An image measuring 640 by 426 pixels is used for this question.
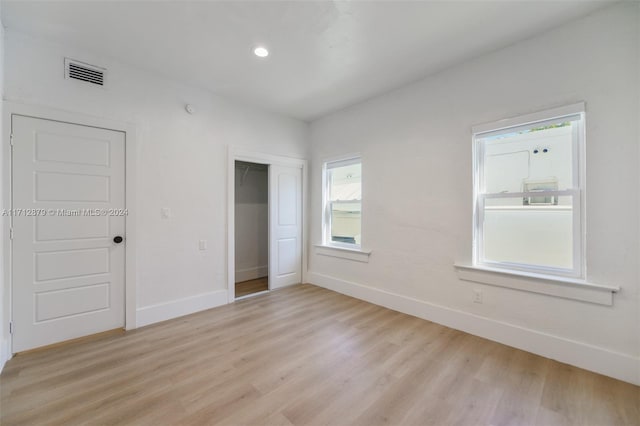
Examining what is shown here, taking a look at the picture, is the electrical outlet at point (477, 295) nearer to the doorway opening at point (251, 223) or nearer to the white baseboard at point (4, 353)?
the doorway opening at point (251, 223)

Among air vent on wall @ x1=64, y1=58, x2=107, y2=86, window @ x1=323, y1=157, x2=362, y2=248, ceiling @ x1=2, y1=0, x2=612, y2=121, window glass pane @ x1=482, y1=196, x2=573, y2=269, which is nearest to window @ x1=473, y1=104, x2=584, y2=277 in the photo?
window glass pane @ x1=482, y1=196, x2=573, y2=269

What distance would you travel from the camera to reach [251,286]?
4.44 meters

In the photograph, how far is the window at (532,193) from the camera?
219 centimetres

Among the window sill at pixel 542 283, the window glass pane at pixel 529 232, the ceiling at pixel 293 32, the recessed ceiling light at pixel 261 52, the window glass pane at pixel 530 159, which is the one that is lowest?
the window sill at pixel 542 283

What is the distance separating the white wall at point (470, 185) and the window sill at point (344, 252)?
92mm

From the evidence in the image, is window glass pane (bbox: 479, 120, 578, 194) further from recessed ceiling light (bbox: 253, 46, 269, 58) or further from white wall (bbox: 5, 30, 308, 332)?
white wall (bbox: 5, 30, 308, 332)

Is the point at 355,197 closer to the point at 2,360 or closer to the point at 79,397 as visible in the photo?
the point at 79,397

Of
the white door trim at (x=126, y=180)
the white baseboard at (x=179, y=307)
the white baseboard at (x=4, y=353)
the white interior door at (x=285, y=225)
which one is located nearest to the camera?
the white baseboard at (x=4, y=353)

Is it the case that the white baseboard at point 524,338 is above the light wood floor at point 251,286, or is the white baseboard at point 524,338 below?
above

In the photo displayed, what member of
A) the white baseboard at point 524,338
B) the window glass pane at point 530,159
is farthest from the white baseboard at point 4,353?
the window glass pane at point 530,159

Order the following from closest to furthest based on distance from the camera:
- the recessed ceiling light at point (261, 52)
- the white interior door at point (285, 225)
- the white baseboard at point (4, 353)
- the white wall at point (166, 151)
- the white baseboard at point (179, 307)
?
the white baseboard at point (4, 353), the white wall at point (166, 151), the recessed ceiling light at point (261, 52), the white baseboard at point (179, 307), the white interior door at point (285, 225)

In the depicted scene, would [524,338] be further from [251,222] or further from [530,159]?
[251,222]

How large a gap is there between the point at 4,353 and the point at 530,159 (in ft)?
15.9

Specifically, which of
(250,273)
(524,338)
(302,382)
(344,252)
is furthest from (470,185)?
(250,273)
